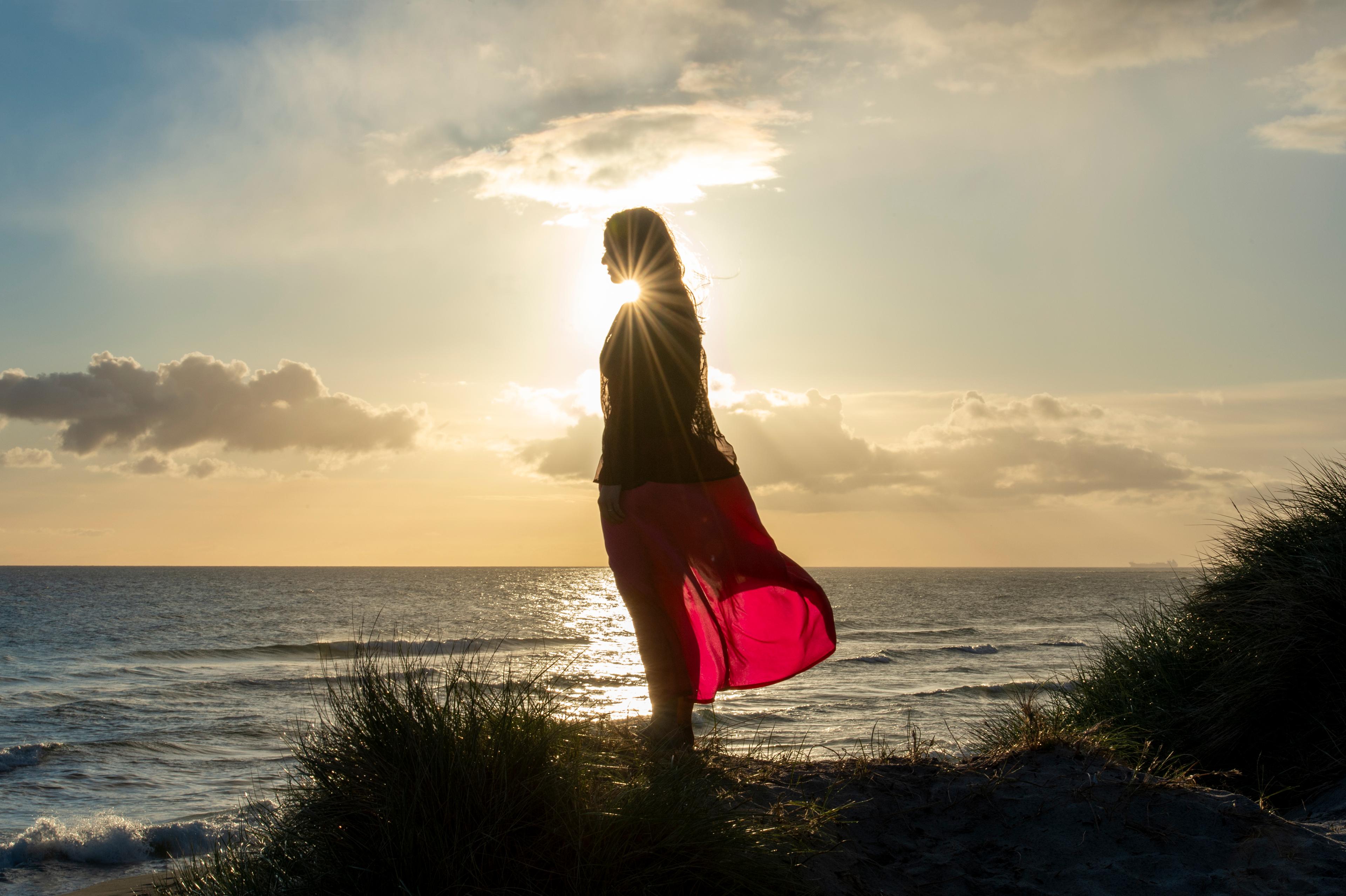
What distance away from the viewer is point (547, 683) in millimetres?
3033

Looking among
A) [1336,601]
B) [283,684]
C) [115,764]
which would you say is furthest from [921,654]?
[1336,601]

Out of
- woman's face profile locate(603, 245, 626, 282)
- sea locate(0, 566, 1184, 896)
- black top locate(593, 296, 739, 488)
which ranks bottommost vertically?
sea locate(0, 566, 1184, 896)

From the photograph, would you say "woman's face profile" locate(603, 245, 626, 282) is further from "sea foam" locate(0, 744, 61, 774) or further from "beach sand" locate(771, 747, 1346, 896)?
"sea foam" locate(0, 744, 61, 774)

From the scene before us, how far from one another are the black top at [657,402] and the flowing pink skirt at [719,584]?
9 cm

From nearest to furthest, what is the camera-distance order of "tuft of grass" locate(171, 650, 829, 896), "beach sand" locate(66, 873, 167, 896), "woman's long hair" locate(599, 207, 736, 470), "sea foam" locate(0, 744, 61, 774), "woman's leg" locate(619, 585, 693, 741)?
"tuft of grass" locate(171, 650, 829, 896) < "woman's leg" locate(619, 585, 693, 741) < "woman's long hair" locate(599, 207, 736, 470) < "beach sand" locate(66, 873, 167, 896) < "sea foam" locate(0, 744, 61, 774)

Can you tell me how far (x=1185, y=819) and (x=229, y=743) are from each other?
14.5m

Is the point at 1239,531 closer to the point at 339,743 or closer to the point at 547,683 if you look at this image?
the point at 547,683

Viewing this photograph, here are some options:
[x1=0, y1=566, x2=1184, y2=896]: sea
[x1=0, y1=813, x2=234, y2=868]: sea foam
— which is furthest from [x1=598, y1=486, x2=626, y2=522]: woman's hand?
[x1=0, y1=813, x2=234, y2=868]: sea foam

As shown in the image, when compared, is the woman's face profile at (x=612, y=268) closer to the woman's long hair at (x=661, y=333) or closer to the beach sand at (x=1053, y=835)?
the woman's long hair at (x=661, y=333)

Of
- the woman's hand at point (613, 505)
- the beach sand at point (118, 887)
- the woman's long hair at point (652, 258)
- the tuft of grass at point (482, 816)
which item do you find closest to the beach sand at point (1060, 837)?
the tuft of grass at point (482, 816)

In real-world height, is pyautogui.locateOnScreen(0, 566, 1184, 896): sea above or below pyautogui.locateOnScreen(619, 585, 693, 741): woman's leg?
below

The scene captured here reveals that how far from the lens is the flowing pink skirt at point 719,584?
146 inches

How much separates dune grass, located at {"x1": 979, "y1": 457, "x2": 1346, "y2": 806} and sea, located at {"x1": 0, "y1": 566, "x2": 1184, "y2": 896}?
0.63 meters

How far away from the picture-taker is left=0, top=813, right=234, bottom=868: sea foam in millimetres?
8289
